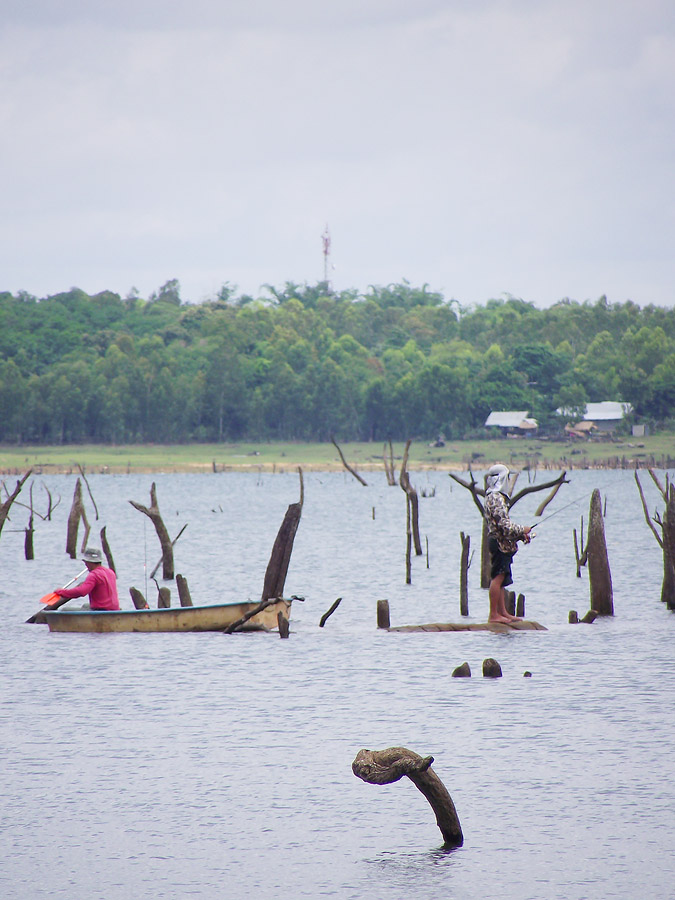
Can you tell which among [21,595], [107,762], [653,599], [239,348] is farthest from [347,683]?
[239,348]

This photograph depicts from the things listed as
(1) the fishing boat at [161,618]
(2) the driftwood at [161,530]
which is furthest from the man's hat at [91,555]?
(2) the driftwood at [161,530]

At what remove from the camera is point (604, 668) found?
70.2 feet

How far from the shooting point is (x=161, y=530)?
3262 cm

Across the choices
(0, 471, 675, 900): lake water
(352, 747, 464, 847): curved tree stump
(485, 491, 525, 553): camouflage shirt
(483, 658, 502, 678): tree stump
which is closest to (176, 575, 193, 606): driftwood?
(0, 471, 675, 900): lake water

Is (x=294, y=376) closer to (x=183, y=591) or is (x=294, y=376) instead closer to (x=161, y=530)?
(x=161, y=530)

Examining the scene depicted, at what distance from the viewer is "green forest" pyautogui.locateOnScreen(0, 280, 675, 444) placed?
459ft

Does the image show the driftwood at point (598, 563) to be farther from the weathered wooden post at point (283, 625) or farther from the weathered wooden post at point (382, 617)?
the weathered wooden post at point (283, 625)

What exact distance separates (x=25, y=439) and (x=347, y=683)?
4864 inches

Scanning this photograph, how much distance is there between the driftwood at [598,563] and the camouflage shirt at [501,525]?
2.45m

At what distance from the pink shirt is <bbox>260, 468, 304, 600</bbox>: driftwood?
2.81 m

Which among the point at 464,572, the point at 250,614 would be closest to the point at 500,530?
the point at 250,614

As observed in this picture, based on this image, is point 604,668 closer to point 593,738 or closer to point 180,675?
point 593,738

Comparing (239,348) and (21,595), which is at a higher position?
(239,348)

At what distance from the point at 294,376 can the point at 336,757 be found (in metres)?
135
